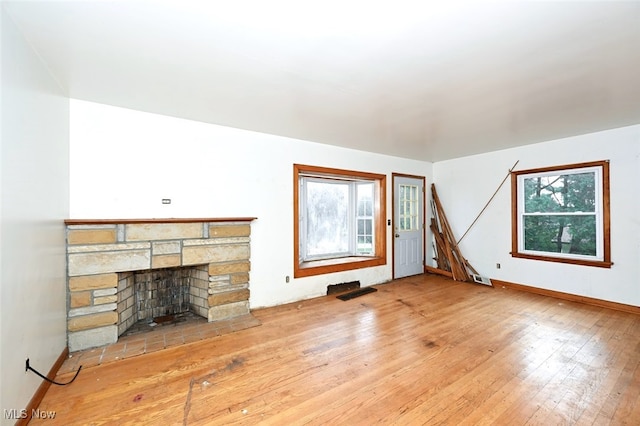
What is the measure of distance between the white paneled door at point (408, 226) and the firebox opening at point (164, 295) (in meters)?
3.45

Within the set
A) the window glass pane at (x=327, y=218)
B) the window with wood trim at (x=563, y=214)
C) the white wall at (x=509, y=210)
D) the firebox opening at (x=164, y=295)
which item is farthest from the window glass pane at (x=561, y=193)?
the firebox opening at (x=164, y=295)

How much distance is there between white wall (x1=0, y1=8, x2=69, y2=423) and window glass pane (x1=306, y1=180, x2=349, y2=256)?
3437 mm

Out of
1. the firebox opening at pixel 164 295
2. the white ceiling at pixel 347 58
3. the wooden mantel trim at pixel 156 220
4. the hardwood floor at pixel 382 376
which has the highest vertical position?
the white ceiling at pixel 347 58

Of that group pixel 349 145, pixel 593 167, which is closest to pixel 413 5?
pixel 349 145

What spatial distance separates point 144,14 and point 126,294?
2646 mm

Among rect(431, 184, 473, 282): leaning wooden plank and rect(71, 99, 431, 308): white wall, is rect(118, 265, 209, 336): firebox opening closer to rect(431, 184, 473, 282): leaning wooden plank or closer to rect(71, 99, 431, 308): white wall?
rect(71, 99, 431, 308): white wall

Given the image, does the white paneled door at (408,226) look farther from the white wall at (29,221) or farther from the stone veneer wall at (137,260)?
the white wall at (29,221)

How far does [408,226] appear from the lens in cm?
542

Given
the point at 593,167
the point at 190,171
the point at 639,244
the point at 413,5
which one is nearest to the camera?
the point at 413,5

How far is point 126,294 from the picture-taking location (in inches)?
→ 112

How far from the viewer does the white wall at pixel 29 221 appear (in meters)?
1.46

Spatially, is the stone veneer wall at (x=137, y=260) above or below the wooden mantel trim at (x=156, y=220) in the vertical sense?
below

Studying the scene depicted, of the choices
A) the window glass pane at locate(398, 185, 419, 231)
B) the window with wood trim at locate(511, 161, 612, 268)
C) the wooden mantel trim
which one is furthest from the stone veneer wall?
the window with wood trim at locate(511, 161, 612, 268)

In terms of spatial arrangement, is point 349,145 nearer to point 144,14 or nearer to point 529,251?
point 144,14
